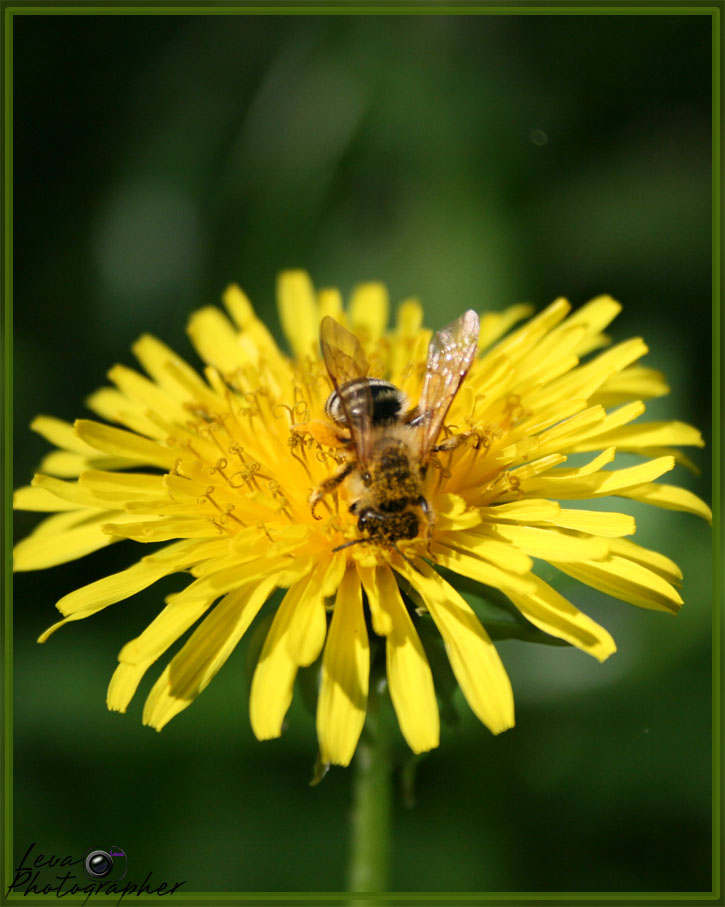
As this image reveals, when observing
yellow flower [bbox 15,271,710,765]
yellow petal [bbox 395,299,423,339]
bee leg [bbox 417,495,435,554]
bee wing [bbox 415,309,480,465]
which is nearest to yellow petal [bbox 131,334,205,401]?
yellow flower [bbox 15,271,710,765]

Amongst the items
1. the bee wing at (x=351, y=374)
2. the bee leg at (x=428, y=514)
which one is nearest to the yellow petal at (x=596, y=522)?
the bee leg at (x=428, y=514)

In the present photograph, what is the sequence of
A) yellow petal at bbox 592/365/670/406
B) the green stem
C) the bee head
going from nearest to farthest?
the bee head
the green stem
yellow petal at bbox 592/365/670/406

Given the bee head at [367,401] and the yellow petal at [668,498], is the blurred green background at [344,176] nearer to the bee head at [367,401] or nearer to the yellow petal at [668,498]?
the yellow petal at [668,498]

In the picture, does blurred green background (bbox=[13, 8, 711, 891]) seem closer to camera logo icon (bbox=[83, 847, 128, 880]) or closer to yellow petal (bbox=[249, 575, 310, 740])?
camera logo icon (bbox=[83, 847, 128, 880])

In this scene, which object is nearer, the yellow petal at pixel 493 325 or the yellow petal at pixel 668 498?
the yellow petal at pixel 668 498

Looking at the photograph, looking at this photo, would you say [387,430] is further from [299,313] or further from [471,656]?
[299,313]

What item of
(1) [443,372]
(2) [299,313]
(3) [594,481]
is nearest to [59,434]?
(2) [299,313]

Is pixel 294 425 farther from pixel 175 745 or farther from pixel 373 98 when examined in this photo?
pixel 373 98
